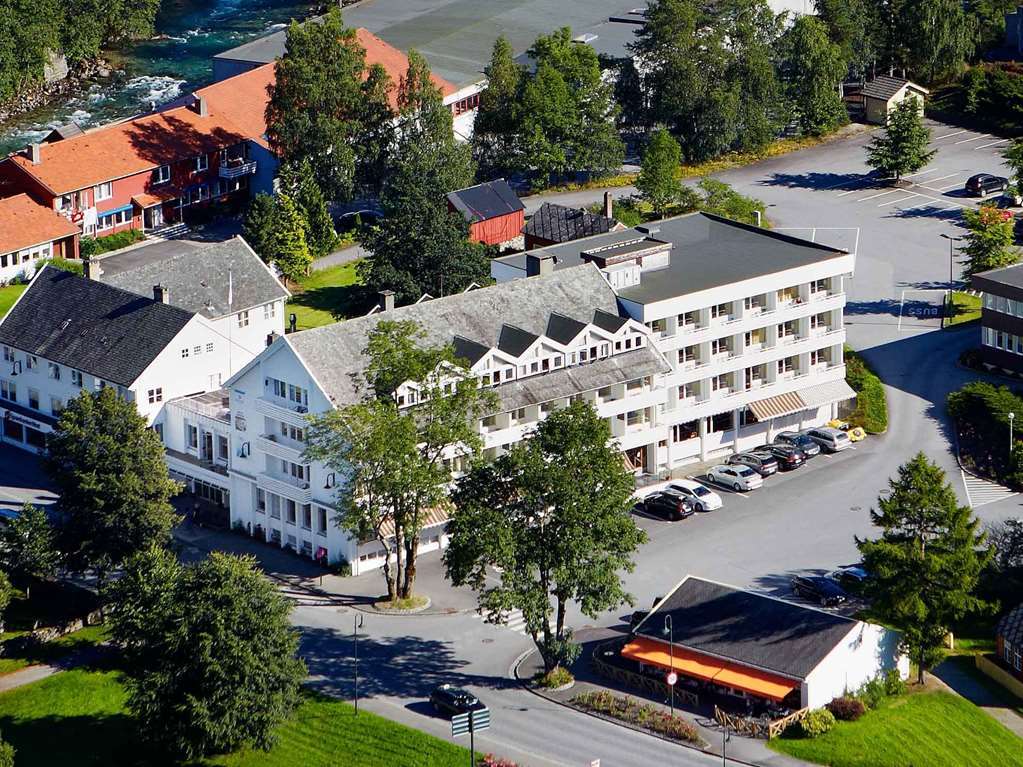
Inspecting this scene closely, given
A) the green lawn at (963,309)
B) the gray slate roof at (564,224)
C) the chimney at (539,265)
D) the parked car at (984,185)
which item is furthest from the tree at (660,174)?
the chimney at (539,265)

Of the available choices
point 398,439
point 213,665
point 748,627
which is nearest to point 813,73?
point 398,439

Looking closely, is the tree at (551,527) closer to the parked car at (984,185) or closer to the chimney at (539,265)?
the chimney at (539,265)

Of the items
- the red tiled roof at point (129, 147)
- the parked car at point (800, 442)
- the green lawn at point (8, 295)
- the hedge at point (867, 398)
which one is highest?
the red tiled roof at point (129, 147)

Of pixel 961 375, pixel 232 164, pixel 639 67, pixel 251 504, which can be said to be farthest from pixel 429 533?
pixel 639 67

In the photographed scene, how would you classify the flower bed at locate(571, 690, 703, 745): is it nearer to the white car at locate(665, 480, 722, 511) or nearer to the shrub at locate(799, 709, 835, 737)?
the shrub at locate(799, 709, 835, 737)

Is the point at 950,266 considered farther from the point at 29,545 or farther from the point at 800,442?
the point at 29,545

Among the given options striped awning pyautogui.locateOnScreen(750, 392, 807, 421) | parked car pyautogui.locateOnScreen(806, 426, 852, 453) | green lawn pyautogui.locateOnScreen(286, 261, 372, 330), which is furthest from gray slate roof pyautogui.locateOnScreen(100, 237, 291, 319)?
parked car pyautogui.locateOnScreen(806, 426, 852, 453)

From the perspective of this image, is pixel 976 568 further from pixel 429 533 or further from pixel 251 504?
pixel 251 504
